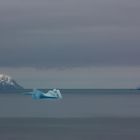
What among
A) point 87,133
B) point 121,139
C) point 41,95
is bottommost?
point 121,139

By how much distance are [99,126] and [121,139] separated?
639 inches

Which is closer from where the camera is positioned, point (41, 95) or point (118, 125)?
point (118, 125)

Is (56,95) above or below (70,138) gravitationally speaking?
above

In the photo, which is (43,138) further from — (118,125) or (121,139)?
(118,125)

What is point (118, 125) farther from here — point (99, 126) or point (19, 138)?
point (19, 138)

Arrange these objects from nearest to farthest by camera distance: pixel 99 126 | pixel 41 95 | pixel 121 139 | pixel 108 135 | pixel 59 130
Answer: pixel 121 139 → pixel 108 135 → pixel 59 130 → pixel 99 126 → pixel 41 95

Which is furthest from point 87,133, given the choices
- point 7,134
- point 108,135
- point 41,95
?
point 41,95

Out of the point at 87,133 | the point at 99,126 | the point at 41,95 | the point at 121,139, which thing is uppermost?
the point at 41,95

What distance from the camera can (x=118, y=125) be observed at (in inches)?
3194

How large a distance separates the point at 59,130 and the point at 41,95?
78668 millimetres

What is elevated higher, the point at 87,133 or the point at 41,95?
the point at 41,95

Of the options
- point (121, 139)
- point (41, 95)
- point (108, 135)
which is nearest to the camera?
point (121, 139)

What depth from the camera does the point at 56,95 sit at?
163000mm

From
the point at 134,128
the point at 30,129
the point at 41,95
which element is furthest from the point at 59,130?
the point at 41,95
